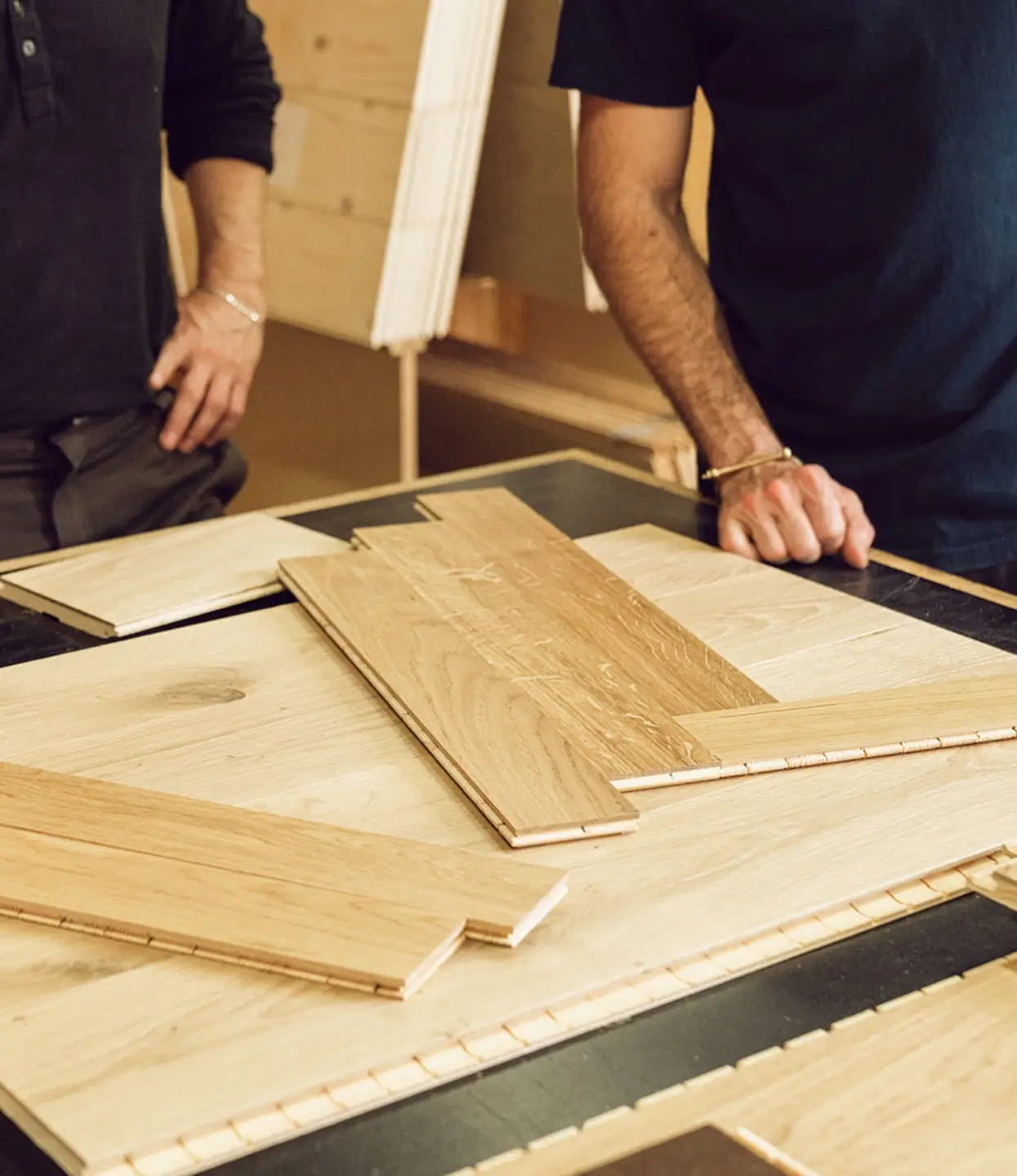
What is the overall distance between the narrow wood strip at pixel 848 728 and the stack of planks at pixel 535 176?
5.33 ft

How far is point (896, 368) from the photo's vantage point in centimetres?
147

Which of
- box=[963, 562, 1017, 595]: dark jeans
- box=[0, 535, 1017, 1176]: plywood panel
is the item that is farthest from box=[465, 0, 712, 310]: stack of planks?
box=[0, 535, 1017, 1176]: plywood panel

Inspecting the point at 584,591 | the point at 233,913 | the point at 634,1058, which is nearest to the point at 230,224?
the point at 584,591

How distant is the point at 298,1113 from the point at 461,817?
10.4 inches

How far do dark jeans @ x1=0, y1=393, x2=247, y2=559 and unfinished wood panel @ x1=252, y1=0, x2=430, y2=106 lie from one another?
1001 mm

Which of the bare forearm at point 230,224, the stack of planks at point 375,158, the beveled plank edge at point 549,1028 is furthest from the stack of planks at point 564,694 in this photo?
the stack of planks at point 375,158

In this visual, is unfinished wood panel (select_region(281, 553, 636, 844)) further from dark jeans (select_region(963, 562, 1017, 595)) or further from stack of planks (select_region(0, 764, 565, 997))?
dark jeans (select_region(963, 562, 1017, 595))

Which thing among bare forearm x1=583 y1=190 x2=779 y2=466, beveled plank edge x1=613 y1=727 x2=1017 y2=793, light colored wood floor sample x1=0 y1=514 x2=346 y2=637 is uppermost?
bare forearm x1=583 y1=190 x2=779 y2=466

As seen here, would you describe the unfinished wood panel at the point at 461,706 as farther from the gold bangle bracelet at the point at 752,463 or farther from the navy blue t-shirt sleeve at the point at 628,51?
the navy blue t-shirt sleeve at the point at 628,51

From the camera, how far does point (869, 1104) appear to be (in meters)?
0.62

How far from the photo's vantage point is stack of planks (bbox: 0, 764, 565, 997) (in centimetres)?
70

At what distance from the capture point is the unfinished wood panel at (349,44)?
Result: 244cm

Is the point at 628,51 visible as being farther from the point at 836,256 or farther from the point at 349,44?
the point at 349,44

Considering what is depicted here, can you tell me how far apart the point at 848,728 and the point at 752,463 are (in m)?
0.57
